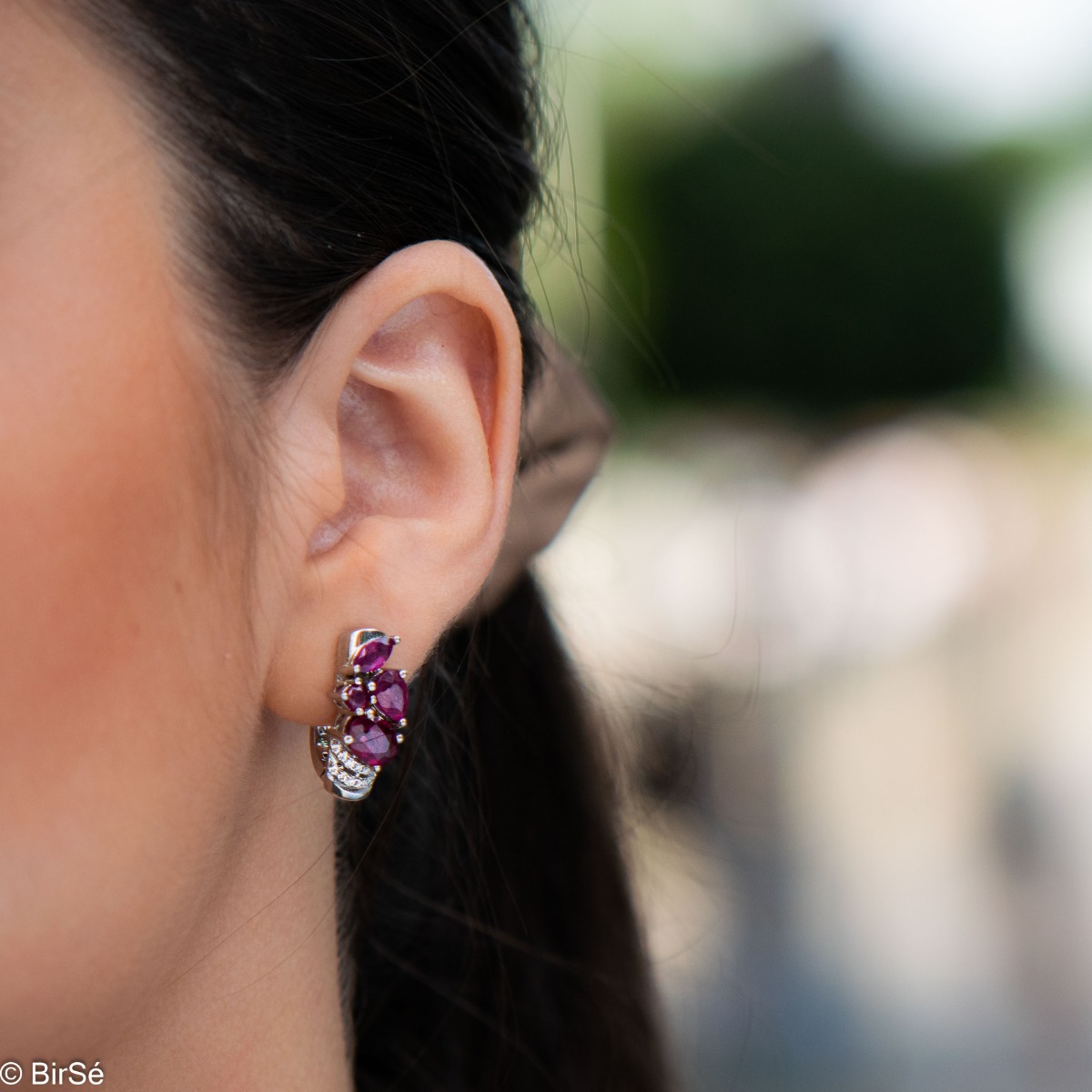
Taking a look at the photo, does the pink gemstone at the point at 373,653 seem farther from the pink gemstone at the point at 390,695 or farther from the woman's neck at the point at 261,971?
the woman's neck at the point at 261,971

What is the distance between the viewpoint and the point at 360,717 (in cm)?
106

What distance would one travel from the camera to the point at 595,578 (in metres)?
2.00

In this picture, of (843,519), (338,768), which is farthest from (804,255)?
(338,768)

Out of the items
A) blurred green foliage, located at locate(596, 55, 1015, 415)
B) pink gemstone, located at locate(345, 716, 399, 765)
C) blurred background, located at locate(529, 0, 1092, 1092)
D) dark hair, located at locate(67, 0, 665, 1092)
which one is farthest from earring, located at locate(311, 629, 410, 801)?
blurred green foliage, located at locate(596, 55, 1015, 415)

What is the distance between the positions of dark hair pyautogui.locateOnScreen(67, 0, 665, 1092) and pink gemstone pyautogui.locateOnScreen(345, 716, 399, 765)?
0.16 metres

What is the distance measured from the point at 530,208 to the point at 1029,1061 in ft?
12.3

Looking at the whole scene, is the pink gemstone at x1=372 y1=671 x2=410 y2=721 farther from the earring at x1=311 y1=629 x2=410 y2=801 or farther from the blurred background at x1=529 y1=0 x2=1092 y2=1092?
the blurred background at x1=529 y1=0 x2=1092 y2=1092

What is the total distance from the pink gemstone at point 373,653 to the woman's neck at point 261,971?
11cm

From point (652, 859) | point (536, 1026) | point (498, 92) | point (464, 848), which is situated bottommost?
point (652, 859)

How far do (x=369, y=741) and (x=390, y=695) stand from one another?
0.14 ft

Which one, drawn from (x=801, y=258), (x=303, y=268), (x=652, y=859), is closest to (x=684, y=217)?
(x=801, y=258)

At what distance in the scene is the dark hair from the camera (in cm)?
103

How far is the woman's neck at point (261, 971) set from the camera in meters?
1.09

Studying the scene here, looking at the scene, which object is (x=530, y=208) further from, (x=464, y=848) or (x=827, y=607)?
(x=827, y=607)
